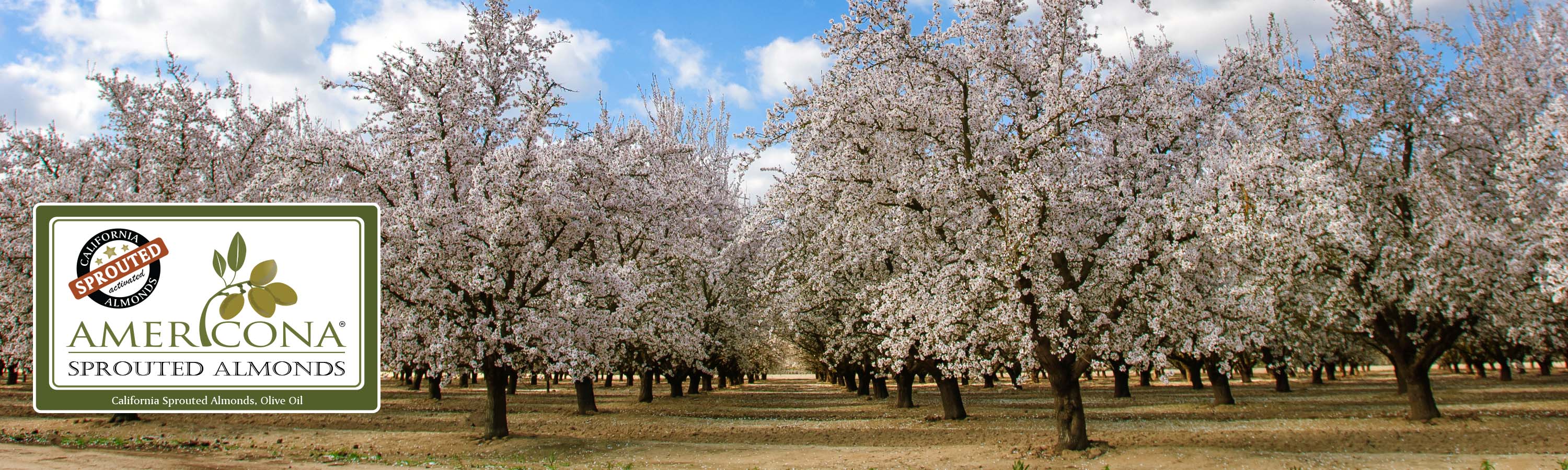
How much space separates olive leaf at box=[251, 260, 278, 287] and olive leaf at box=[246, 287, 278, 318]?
0.24 ft

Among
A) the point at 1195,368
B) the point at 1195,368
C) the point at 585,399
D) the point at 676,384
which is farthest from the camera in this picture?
the point at 676,384

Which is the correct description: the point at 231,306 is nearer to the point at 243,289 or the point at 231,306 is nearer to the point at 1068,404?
the point at 243,289

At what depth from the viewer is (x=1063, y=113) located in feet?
65.0

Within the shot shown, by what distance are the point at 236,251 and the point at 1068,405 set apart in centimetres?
1681

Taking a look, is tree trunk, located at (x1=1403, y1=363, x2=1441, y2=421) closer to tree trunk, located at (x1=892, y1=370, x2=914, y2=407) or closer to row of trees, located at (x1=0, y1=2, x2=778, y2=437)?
tree trunk, located at (x1=892, y1=370, x2=914, y2=407)

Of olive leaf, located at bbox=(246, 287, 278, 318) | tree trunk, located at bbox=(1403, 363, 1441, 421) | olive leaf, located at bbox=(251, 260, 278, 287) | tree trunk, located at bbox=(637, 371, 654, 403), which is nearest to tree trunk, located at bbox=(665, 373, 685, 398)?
tree trunk, located at bbox=(637, 371, 654, 403)

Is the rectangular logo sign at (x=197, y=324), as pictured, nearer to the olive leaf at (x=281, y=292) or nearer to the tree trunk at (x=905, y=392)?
the olive leaf at (x=281, y=292)

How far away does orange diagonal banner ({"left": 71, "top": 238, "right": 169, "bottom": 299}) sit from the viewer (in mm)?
10609

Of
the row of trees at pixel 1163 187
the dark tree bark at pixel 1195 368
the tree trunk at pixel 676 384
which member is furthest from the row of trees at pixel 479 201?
the dark tree bark at pixel 1195 368

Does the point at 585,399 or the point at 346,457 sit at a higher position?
the point at 346,457

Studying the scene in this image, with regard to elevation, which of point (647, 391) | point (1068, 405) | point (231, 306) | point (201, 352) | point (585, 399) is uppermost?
point (231, 306)

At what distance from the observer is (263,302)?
1095 centimetres

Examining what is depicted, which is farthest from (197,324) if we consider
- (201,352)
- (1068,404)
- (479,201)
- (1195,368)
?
(1195,368)

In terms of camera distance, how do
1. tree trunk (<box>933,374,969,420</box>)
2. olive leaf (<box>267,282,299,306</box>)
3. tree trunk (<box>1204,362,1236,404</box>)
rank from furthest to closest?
tree trunk (<box>1204,362,1236,404</box>) < tree trunk (<box>933,374,969,420</box>) < olive leaf (<box>267,282,299,306</box>)
